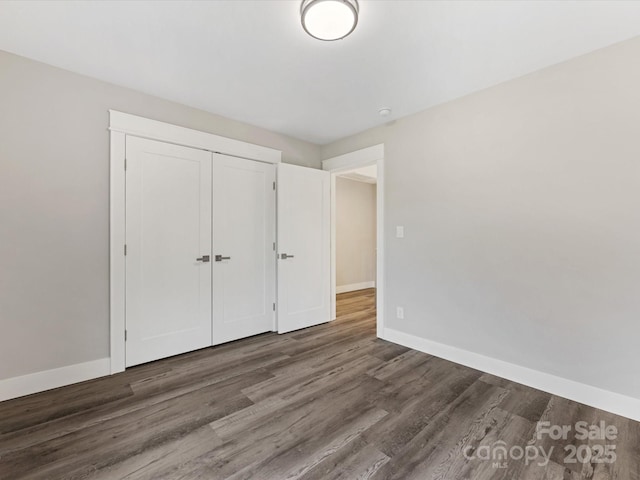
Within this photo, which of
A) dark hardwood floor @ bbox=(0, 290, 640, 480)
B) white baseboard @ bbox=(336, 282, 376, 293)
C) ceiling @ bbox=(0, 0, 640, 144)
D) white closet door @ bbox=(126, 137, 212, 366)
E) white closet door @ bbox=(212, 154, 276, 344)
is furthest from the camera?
white baseboard @ bbox=(336, 282, 376, 293)

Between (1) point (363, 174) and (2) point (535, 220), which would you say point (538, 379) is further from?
(1) point (363, 174)

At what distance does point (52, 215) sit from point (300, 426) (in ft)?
8.01

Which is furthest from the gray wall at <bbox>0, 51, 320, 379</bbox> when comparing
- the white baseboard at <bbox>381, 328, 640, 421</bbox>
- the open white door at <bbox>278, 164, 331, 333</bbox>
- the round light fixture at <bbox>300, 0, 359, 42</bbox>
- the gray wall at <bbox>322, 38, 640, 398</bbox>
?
the white baseboard at <bbox>381, 328, 640, 421</bbox>

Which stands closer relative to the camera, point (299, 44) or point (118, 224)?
point (299, 44)

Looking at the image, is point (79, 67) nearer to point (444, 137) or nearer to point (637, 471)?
point (444, 137)

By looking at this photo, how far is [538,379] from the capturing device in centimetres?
221

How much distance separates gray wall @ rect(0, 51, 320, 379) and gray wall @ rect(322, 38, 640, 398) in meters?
2.90

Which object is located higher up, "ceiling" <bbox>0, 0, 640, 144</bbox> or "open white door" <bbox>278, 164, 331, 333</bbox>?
"ceiling" <bbox>0, 0, 640, 144</bbox>

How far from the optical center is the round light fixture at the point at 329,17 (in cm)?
156

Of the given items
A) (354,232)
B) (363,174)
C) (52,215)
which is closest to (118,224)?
(52,215)

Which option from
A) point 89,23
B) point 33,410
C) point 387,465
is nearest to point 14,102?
point 89,23

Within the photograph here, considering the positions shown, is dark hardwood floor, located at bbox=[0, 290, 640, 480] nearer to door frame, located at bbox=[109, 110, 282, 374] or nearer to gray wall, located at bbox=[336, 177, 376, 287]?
door frame, located at bbox=[109, 110, 282, 374]

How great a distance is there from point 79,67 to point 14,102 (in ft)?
1.71

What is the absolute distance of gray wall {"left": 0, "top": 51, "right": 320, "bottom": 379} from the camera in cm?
208
